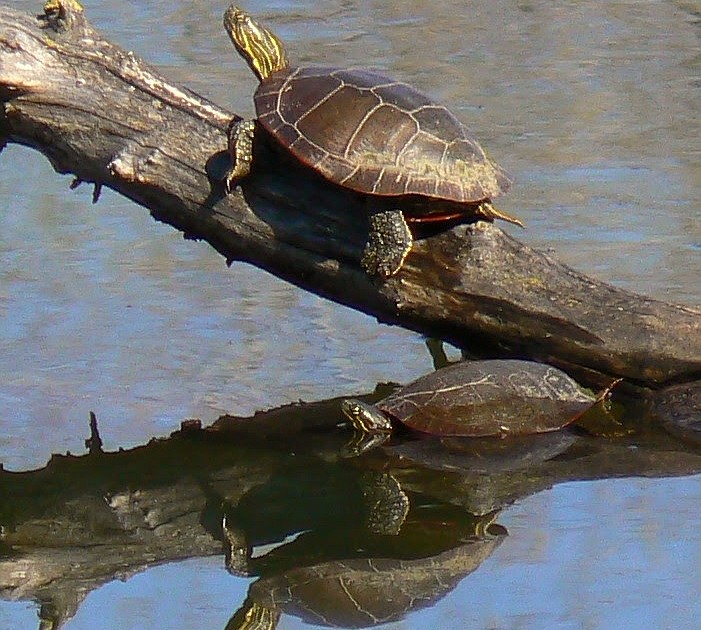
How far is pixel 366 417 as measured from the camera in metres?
4.91

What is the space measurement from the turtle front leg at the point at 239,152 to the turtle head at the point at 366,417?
0.78 meters

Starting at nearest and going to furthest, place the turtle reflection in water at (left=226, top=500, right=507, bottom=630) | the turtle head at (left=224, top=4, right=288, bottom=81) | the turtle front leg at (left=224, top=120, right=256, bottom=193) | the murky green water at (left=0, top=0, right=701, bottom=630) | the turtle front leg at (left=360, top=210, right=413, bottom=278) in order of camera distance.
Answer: the turtle reflection in water at (left=226, top=500, right=507, bottom=630)
the murky green water at (left=0, top=0, right=701, bottom=630)
the turtle front leg at (left=360, top=210, right=413, bottom=278)
the turtle front leg at (left=224, top=120, right=256, bottom=193)
the turtle head at (left=224, top=4, right=288, bottom=81)

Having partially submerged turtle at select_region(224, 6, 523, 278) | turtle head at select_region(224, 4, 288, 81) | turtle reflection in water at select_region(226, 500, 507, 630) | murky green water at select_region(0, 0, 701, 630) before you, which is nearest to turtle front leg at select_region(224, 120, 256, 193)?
partially submerged turtle at select_region(224, 6, 523, 278)

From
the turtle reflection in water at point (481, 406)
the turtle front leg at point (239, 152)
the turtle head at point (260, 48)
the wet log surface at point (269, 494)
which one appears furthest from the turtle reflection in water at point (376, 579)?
the turtle head at point (260, 48)

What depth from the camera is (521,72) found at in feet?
28.7

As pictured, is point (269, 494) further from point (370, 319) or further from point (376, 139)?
point (370, 319)

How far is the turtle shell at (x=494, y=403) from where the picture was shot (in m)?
4.90

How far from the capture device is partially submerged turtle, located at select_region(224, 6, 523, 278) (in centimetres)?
489

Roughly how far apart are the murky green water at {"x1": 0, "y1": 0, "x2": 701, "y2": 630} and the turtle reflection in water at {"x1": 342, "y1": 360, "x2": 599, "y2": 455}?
1.23 ft

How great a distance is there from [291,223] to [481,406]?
824 mm

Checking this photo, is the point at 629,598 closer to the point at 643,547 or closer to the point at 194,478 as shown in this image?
the point at 643,547

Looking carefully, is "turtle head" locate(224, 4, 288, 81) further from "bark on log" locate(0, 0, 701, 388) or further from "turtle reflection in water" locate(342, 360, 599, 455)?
"turtle reflection in water" locate(342, 360, 599, 455)

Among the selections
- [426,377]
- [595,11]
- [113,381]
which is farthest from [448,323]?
[595,11]

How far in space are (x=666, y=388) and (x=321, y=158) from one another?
131 cm
